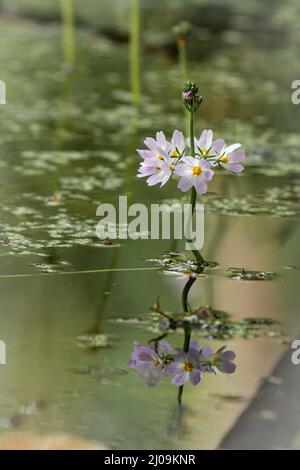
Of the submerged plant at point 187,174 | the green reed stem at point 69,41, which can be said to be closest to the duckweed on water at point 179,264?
the submerged plant at point 187,174

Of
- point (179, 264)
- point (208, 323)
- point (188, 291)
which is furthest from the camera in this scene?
point (179, 264)

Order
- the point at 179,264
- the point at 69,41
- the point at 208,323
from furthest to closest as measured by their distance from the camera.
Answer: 1. the point at 69,41
2. the point at 179,264
3. the point at 208,323

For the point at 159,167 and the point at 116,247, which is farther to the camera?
the point at 116,247

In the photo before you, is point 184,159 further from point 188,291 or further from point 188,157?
point 188,291

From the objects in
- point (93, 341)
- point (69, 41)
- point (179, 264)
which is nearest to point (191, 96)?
point (179, 264)

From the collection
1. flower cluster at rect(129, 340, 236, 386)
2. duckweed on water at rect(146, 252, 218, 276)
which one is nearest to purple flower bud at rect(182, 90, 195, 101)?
duckweed on water at rect(146, 252, 218, 276)

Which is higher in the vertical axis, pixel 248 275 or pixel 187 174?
pixel 187 174

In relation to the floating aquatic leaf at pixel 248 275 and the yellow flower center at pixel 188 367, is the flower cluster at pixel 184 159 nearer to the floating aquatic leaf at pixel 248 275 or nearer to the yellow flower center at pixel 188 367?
the floating aquatic leaf at pixel 248 275
